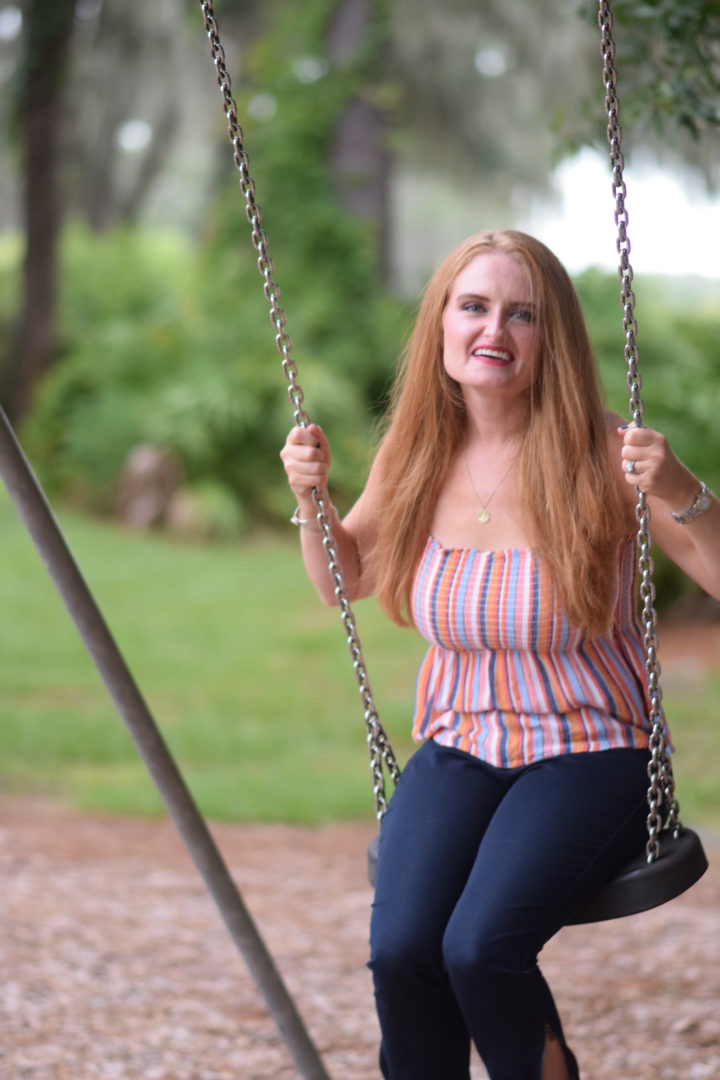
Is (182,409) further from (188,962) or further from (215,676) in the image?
(188,962)

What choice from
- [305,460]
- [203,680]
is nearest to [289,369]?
[305,460]

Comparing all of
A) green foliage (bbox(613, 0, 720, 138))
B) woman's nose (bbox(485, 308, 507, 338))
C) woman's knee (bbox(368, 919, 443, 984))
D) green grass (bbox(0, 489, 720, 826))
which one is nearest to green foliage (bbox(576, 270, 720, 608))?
green grass (bbox(0, 489, 720, 826))

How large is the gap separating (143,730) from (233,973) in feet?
4.94

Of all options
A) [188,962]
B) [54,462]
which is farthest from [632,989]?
[54,462]

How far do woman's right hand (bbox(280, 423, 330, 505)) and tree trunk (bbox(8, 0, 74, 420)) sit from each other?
991cm

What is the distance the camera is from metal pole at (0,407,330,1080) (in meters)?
2.11

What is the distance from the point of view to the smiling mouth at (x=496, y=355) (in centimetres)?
200

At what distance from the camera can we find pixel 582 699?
195 centimetres

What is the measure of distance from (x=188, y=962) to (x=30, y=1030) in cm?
64

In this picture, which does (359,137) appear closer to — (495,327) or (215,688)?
(215,688)

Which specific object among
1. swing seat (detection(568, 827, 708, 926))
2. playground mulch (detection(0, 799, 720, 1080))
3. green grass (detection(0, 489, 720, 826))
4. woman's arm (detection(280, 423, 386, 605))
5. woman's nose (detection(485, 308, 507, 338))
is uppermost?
woman's nose (detection(485, 308, 507, 338))

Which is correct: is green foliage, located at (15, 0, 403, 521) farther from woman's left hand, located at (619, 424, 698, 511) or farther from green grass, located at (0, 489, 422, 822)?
woman's left hand, located at (619, 424, 698, 511)

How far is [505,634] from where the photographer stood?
197 centimetres

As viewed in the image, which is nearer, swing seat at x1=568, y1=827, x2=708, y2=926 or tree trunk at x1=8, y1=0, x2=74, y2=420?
swing seat at x1=568, y1=827, x2=708, y2=926
